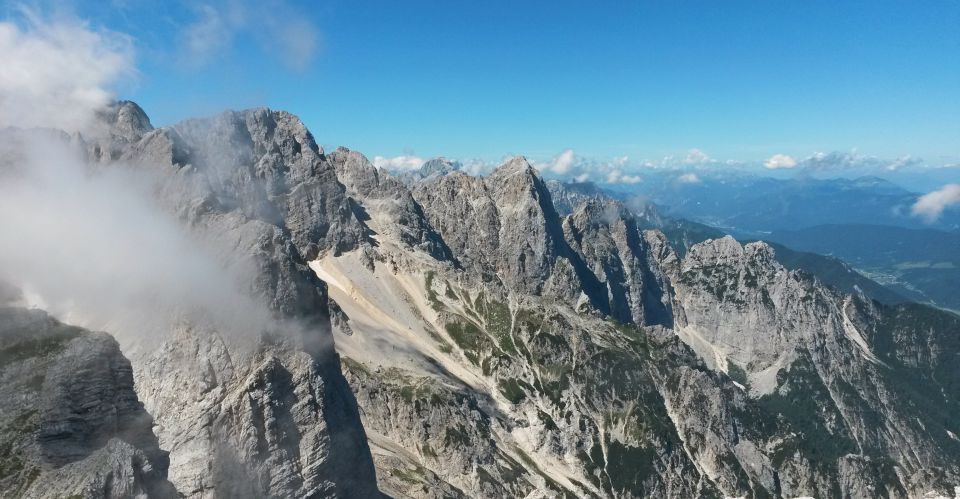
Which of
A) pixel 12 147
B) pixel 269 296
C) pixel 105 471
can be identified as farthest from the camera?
pixel 12 147

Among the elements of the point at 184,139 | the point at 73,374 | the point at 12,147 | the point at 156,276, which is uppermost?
the point at 184,139

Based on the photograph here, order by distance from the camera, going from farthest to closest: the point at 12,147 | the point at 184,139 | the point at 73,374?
the point at 184,139, the point at 12,147, the point at 73,374

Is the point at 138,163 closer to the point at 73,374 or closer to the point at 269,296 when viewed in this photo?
the point at 269,296

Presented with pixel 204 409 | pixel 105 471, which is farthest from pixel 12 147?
pixel 105 471

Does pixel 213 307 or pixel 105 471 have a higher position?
pixel 213 307

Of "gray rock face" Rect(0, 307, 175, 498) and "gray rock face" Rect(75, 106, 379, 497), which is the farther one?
"gray rock face" Rect(75, 106, 379, 497)

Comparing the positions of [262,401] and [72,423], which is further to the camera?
[262,401]

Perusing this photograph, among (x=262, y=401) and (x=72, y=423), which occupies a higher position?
(x=72, y=423)

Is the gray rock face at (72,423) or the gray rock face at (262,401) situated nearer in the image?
the gray rock face at (72,423)
